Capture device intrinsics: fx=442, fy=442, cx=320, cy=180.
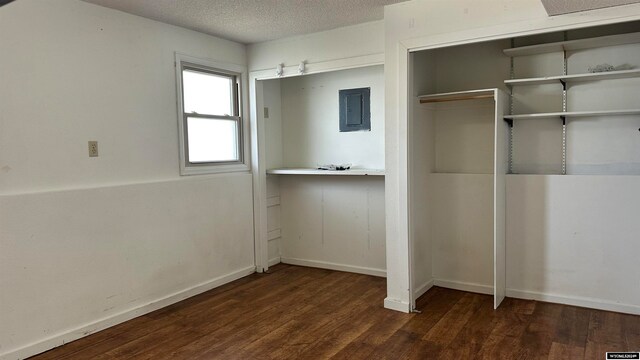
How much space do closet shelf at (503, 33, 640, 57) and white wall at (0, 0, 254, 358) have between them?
2.87m

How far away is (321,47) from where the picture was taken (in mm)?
4312

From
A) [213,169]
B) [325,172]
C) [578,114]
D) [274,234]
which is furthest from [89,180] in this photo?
[578,114]

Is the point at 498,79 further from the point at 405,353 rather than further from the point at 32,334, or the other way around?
the point at 32,334

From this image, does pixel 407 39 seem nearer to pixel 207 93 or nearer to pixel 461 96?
pixel 461 96

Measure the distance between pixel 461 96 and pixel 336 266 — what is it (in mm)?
2314

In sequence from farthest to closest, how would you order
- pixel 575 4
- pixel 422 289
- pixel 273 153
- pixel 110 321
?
pixel 273 153 < pixel 422 289 < pixel 110 321 < pixel 575 4

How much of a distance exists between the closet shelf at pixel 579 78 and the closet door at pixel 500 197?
0.19 m

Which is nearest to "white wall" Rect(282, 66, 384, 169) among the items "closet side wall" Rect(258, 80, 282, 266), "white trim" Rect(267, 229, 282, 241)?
"closet side wall" Rect(258, 80, 282, 266)

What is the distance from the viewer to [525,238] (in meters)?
3.79

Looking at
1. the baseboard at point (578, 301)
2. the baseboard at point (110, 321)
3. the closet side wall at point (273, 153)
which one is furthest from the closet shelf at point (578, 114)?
the baseboard at point (110, 321)

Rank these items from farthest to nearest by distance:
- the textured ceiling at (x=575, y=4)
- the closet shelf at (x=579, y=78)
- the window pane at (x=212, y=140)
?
the window pane at (x=212, y=140) → the closet shelf at (x=579, y=78) → the textured ceiling at (x=575, y=4)

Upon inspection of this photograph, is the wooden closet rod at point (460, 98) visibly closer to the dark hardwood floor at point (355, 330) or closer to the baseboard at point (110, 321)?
the dark hardwood floor at point (355, 330)

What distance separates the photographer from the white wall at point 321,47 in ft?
13.2

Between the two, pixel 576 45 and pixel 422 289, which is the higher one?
pixel 576 45
